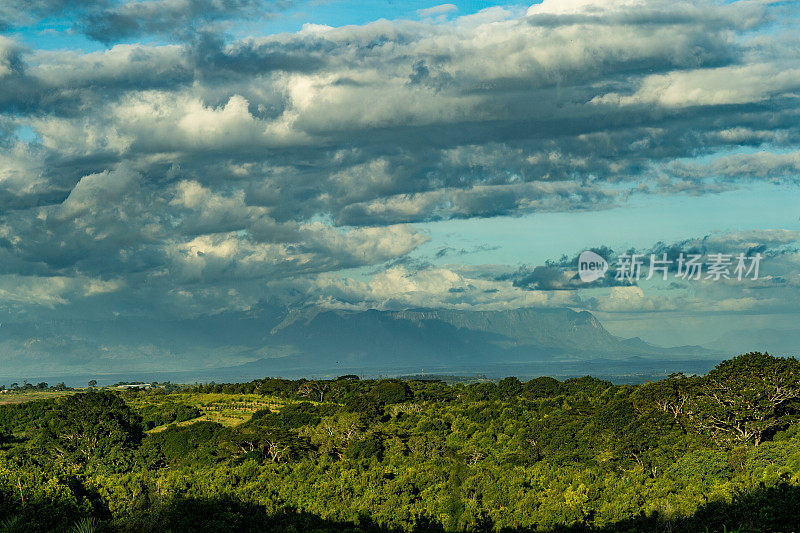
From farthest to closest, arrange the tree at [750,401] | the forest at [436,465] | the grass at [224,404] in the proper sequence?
the grass at [224,404] < the tree at [750,401] < the forest at [436,465]

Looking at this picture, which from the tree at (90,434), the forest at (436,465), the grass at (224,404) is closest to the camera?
the forest at (436,465)

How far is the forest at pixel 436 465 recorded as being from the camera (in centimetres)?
6600

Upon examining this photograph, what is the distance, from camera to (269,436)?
394 feet

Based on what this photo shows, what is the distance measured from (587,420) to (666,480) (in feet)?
118

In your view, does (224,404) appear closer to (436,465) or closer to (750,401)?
(436,465)

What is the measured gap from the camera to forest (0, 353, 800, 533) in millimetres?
66000

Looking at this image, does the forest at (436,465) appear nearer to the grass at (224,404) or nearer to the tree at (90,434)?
the tree at (90,434)

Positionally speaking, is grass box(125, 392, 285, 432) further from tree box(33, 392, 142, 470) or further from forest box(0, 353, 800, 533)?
tree box(33, 392, 142, 470)

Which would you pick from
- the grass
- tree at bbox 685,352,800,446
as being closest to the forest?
tree at bbox 685,352,800,446

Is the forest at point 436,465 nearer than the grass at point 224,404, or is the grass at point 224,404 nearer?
the forest at point 436,465

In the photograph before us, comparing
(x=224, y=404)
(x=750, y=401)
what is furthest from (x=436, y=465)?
(x=224, y=404)

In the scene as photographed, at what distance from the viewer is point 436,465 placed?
89.2 metres

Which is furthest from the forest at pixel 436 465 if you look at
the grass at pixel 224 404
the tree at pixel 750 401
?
the grass at pixel 224 404

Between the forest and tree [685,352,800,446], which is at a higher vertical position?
tree [685,352,800,446]
